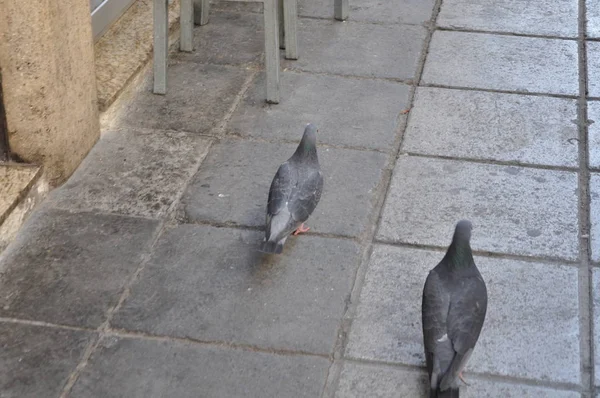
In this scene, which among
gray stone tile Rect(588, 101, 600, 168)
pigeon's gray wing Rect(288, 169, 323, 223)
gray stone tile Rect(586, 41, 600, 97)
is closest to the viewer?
pigeon's gray wing Rect(288, 169, 323, 223)

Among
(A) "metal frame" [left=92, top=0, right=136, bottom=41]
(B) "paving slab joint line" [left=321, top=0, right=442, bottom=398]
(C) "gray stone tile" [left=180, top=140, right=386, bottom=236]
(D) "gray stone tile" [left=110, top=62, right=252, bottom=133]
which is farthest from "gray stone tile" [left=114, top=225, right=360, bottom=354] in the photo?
(A) "metal frame" [left=92, top=0, right=136, bottom=41]

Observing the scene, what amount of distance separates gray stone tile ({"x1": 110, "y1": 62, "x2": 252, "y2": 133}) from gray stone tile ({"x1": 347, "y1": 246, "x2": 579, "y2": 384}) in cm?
164

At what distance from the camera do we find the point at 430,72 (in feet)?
20.1

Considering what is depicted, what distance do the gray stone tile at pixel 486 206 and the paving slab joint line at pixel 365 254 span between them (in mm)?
45

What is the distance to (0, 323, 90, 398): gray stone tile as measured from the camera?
11.7ft

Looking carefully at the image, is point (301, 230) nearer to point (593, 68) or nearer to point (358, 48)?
point (358, 48)

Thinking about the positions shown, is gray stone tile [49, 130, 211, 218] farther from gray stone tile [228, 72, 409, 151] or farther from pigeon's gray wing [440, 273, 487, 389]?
pigeon's gray wing [440, 273, 487, 389]

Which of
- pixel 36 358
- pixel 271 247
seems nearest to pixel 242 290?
pixel 271 247

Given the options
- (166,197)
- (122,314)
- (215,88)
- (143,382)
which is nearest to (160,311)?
(122,314)

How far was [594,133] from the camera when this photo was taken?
5414 millimetres

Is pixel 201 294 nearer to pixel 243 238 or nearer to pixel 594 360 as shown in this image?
pixel 243 238

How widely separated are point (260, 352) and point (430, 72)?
9.64 feet

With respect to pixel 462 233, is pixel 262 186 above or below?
below

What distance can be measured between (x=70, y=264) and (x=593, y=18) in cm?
446
